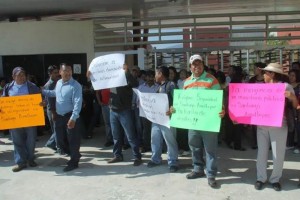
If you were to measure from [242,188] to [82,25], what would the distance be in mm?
6922

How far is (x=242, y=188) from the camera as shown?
5.54m

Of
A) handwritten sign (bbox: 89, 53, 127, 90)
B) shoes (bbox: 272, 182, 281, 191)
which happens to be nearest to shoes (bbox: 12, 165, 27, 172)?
handwritten sign (bbox: 89, 53, 127, 90)

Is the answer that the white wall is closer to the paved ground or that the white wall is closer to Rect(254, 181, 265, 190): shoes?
the paved ground

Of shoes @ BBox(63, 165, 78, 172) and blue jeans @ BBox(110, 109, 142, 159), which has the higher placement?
blue jeans @ BBox(110, 109, 142, 159)

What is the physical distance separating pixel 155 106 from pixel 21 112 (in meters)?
2.35

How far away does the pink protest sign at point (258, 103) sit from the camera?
521cm

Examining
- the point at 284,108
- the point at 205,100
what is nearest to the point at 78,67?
the point at 205,100

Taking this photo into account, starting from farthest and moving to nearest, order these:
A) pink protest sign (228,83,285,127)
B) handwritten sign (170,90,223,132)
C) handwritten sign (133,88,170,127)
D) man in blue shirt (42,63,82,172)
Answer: man in blue shirt (42,63,82,172) → handwritten sign (133,88,170,127) → handwritten sign (170,90,223,132) → pink protest sign (228,83,285,127)

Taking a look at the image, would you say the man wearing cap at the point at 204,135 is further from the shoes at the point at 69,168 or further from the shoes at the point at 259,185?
the shoes at the point at 69,168

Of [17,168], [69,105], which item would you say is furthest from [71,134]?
[17,168]

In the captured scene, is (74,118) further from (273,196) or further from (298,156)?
(298,156)

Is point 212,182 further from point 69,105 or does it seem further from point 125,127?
point 69,105

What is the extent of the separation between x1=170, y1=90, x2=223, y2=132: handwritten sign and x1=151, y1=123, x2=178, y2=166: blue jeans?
46 cm

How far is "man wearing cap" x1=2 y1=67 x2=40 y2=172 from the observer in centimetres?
690
